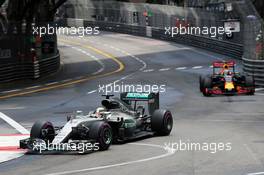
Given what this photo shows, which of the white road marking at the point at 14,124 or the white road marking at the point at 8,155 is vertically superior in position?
the white road marking at the point at 8,155

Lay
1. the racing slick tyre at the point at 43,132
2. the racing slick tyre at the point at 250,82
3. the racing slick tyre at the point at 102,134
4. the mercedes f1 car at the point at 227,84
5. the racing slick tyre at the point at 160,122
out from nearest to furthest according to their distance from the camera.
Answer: the racing slick tyre at the point at 102,134
the racing slick tyre at the point at 43,132
the racing slick tyre at the point at 160,122
the racing slick tyre at the point at 250,82
the mercedes f1 car at the point at 227,84

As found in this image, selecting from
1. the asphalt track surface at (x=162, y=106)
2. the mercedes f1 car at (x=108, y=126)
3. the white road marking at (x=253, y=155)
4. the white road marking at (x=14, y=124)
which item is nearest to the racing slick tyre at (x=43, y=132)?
the mercedes f1 car at (x=108, y=126)

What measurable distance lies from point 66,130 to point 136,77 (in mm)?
23339

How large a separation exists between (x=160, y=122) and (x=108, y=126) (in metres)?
2.37

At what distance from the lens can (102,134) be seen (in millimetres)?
15133

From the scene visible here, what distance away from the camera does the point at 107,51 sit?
57.1m

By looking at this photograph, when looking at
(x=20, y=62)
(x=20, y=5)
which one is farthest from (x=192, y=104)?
(x=20, y=5)

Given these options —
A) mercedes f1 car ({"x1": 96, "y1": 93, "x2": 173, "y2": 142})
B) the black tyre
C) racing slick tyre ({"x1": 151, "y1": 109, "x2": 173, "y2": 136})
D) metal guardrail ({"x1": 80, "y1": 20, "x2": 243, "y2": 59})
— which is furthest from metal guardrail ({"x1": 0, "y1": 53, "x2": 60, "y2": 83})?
racing slick tyre ({"x1": 151, "y1": 109, "x2": 173, "y2": 136})

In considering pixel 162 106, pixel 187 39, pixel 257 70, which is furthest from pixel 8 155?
pixel 187 39

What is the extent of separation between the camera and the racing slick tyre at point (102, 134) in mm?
15016

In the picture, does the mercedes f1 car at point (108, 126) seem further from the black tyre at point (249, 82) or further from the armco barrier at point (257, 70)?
the armco barrier at point (257, 70)

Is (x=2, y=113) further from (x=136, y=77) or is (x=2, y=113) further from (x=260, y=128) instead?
(x=136, y=77)

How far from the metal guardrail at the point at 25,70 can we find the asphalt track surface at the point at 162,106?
99cm

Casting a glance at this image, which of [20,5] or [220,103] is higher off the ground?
[20,5]
